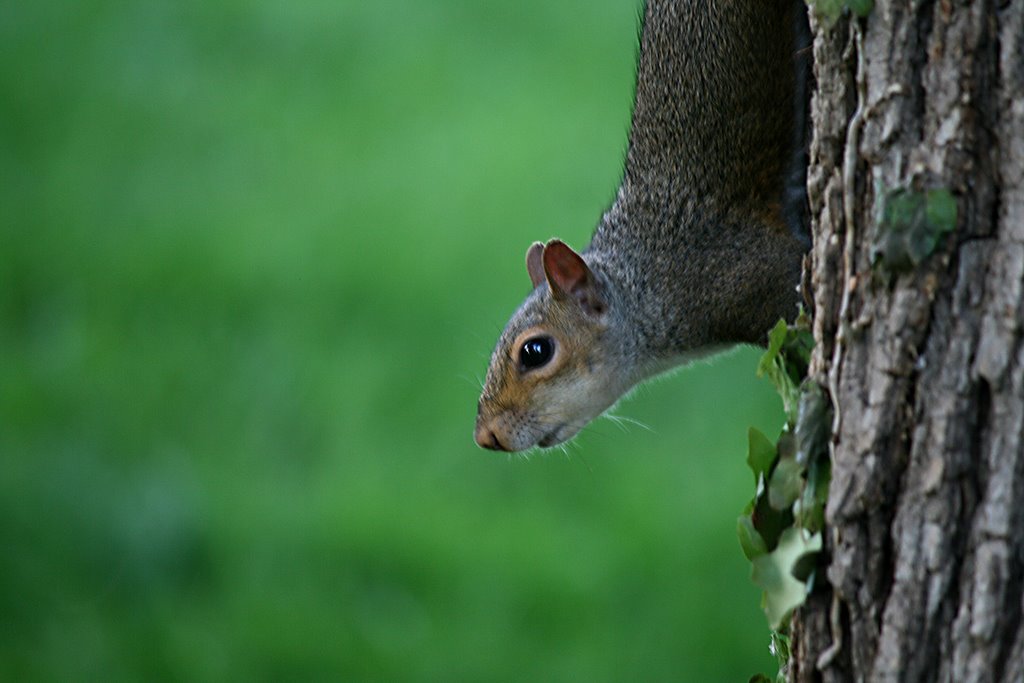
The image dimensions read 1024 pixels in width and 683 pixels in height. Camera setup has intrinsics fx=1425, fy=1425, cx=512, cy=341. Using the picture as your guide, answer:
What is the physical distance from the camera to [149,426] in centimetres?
443

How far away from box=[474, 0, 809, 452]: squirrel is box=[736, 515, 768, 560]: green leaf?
1080mm

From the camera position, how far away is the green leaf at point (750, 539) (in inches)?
74.0

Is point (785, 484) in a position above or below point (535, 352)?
below

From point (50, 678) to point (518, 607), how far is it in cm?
121

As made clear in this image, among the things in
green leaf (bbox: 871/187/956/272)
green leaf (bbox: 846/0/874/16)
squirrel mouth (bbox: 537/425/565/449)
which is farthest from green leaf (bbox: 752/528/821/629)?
squirrel mouth (bbox: 537/425/565/449)

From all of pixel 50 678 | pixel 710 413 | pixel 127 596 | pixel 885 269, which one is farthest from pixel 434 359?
pixel 885 269

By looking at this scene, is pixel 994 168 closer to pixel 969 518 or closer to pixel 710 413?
pixel 969 518

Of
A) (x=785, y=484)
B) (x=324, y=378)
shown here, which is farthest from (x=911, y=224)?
(x=324, y=378)

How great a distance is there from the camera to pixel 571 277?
3.17m

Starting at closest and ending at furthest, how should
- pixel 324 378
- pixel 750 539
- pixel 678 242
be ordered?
pixel 750 539
pixel 678 242
pixel 324 378

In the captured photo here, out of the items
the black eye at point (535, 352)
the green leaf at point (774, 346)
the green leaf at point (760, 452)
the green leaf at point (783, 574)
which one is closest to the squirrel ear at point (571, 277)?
the black eye at point (535, 352)

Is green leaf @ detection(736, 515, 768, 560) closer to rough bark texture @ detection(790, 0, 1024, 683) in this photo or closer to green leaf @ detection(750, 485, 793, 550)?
green leaf @ detection(750, 485, 793, 550)

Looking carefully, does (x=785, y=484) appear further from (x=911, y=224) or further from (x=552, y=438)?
(x=552, y=438)

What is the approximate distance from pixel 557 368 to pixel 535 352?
0.20ft
